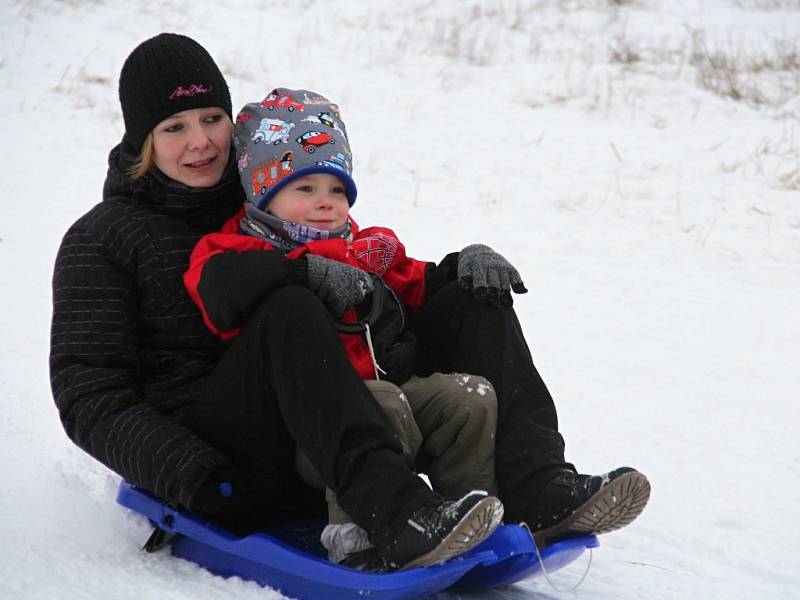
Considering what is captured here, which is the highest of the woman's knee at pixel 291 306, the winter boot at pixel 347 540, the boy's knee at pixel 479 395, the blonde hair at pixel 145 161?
the blonde hair at pixel 145 161

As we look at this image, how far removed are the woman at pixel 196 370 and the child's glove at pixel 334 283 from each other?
0.11 feet

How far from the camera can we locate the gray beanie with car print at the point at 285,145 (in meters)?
2.56

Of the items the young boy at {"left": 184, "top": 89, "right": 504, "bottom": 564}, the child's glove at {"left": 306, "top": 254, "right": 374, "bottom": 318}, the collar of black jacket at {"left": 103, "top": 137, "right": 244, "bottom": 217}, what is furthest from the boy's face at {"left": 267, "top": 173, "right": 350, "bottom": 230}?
the child's glove at {"left": 306, "top": 254, "right": 374, "bottom": 318}

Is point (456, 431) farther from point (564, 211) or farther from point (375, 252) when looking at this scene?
point (564, 211)

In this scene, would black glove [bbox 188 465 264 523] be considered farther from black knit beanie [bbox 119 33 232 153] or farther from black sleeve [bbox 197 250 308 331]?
black knit beanie [bbox 119 33 232 153]

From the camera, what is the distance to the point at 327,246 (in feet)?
8.05

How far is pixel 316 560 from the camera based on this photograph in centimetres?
215

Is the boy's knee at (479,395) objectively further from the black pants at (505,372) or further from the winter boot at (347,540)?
the winter boot at (347,540)

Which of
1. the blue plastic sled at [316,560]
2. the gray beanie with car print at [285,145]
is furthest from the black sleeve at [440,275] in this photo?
the blue plastic sled at [316,560]

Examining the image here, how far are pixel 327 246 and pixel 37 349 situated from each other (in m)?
1.86

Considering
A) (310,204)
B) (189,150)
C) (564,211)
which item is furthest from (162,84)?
(564,211)

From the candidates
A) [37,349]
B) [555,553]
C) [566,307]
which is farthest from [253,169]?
[566,307]

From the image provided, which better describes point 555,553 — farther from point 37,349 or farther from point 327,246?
point 37,349

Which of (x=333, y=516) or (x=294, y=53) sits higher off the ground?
(x=294, y=53)
